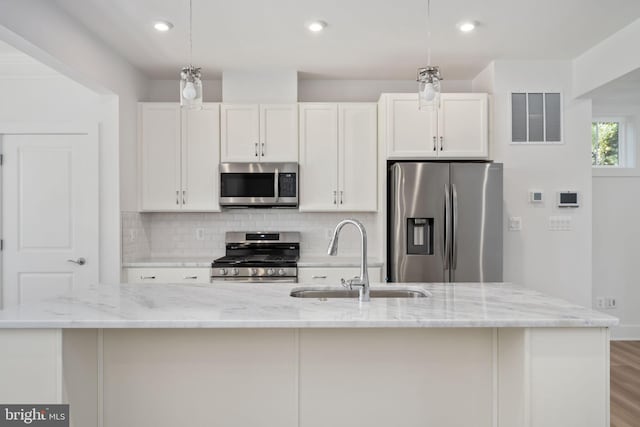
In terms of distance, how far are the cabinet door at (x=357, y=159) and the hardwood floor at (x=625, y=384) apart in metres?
→ 2.35

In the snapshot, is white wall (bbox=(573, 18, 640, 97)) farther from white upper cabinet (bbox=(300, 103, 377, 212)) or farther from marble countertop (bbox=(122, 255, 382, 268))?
marble countertop (bbox=(122, 255, 382, 268))

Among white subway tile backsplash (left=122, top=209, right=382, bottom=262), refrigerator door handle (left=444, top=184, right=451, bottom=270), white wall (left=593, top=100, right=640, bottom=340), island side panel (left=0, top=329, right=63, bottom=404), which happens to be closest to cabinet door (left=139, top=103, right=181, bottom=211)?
white subway tile backsplash (left=122, top=209, right=382, bottom=262)

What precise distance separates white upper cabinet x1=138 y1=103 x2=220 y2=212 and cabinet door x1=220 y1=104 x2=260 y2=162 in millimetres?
A: 74

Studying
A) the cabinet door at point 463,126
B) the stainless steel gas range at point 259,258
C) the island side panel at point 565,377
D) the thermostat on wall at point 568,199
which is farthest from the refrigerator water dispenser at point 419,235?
the island side panel at point 565,377

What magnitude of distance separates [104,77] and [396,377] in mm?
3142

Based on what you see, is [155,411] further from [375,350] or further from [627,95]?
[627,95]

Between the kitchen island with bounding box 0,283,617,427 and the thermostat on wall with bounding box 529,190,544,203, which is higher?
the thermostat on wall with bounding box 529,190,544,203

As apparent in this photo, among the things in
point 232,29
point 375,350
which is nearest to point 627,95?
point 232,29

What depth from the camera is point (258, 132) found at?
4.09 metres

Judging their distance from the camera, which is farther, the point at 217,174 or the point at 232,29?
the point at 217,174

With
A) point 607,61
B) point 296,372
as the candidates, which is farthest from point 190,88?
point 607,61

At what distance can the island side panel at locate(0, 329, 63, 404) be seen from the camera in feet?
5.40

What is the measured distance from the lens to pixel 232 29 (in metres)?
3.26

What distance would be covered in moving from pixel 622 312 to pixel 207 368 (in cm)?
458
